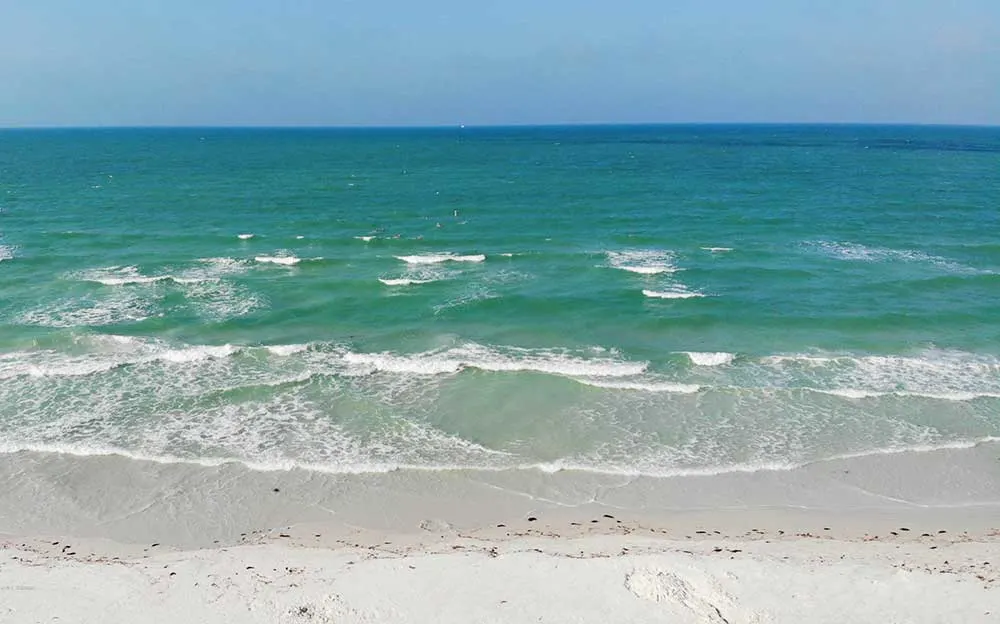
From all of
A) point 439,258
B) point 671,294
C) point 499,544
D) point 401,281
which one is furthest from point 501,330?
point 499,544

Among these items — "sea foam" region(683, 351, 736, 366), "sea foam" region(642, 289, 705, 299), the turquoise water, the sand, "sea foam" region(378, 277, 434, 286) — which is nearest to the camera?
the sand

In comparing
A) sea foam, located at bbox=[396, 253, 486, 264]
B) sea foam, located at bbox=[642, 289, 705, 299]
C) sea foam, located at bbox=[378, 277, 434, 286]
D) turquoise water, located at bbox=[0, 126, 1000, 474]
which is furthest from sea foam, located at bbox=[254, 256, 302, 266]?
sea foam, located at bbox=[642, 289, 705, 299]

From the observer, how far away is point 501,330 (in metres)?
28.6

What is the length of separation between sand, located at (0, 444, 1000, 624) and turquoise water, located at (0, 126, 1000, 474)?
1.15 meters

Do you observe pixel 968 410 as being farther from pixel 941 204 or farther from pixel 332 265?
pixel 941 204

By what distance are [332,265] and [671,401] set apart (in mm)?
21305

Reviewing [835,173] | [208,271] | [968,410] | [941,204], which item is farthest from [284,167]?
[968,410]

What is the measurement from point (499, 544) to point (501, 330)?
45.1 ft

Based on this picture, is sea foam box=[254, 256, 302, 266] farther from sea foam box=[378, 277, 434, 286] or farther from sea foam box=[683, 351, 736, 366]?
sea foam box=[683, 351, 736, 366]

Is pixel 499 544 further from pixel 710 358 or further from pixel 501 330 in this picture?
pixel 501 330

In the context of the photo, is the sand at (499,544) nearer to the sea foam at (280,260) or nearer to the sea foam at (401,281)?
the sea foam at (401,281)

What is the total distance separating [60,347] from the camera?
86.5 feet

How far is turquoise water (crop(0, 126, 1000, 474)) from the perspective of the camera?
20.4 m

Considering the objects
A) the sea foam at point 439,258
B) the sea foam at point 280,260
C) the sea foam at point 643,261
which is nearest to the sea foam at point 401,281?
the sea foam at point 439,258
